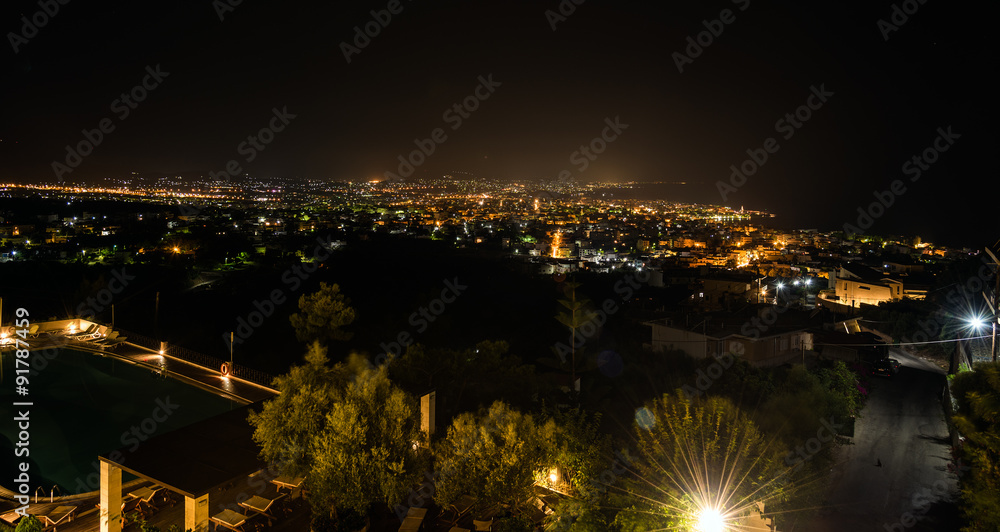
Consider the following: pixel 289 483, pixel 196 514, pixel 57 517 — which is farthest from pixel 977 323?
pixel 57 517

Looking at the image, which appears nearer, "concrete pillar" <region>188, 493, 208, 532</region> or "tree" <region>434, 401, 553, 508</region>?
"concrete pillar" <region>188, 493, 208, 532</region>

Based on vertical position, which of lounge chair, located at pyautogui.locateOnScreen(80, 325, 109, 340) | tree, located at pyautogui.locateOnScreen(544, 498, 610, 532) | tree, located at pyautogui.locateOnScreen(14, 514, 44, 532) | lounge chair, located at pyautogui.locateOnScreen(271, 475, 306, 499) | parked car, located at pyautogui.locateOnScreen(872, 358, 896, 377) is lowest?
tree, located at pyautogui.locateOnScreen(544, 498, 610, 532)

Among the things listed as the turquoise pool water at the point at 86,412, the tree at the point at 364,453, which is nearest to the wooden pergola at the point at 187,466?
the tree at the point at 364,453

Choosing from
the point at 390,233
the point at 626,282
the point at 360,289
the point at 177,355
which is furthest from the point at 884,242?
the point at 177,355

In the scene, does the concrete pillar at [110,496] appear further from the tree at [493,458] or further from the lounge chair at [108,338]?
the lounge chair at [108,338]

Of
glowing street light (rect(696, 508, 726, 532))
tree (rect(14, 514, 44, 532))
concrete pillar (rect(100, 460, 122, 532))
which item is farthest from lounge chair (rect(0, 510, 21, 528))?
glowing street light (rect(696, 508, 726, 532))

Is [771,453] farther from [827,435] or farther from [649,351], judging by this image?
[649,351]

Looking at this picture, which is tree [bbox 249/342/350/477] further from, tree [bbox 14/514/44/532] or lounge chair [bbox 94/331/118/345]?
lounge chair [bbox 94/331/118/345]
